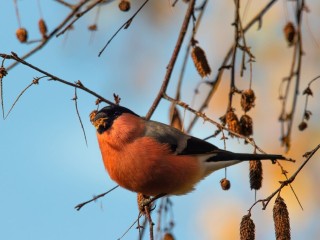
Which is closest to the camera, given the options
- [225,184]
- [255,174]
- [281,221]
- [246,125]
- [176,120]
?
[281,221]

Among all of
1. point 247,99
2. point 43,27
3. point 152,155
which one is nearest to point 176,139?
point 152,155

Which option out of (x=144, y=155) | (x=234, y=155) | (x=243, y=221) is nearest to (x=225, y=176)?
(x=234, y=155)

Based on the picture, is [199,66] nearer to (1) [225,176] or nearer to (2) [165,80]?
(2) [165,80]

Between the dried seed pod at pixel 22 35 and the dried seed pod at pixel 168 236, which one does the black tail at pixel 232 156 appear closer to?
the dried seed pod at pixel 168 236

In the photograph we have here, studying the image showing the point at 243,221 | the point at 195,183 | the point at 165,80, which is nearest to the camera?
the point at 243,221

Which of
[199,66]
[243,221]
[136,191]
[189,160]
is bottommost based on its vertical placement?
[243,221]

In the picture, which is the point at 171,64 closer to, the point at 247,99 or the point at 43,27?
the point at 247,99

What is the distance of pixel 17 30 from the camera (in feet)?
12.0

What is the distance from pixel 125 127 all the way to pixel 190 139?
0.34m

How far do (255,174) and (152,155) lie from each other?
0.56 metres

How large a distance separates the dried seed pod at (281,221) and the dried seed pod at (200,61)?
1046 mm

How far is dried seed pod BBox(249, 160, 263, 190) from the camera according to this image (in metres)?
3.07

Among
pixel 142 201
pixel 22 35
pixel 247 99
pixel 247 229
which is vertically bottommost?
pixel 247 229

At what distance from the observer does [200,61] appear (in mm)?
3574
